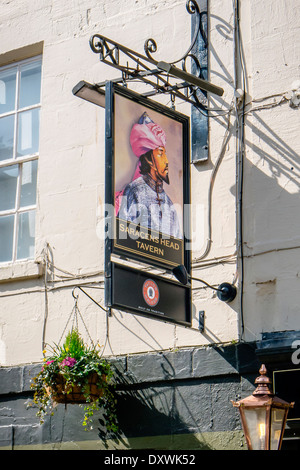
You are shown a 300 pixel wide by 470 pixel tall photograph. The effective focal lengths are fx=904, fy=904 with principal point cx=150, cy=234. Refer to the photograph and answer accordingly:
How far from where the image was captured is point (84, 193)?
29.9 feet

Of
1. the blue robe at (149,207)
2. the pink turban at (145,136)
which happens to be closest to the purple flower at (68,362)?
the blue robe at (149,207)

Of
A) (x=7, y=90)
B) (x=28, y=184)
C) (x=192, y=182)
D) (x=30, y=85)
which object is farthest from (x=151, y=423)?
(x=7, y=90)

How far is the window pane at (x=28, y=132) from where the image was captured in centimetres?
981

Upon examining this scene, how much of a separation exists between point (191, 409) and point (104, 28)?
4.20 meters

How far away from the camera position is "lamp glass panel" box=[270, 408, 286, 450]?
20.8 ft

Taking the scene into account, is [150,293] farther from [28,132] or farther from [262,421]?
[28,132]

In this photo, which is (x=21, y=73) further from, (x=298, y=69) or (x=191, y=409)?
(x=191, y=409)

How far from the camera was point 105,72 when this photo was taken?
9.41m

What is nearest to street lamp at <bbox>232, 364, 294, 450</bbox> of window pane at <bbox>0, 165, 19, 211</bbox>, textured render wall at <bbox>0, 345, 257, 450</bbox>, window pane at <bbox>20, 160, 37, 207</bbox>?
textured render wall at <bbox>0, 345, 257, 450</bbox>

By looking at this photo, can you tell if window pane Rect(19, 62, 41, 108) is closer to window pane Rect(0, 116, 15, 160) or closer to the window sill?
window pane Rect(0, 116, 15, 160)

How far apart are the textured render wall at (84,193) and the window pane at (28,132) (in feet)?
0.70

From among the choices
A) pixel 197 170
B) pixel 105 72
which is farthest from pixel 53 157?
pixel 197 170

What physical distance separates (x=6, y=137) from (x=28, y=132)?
0.30 meters

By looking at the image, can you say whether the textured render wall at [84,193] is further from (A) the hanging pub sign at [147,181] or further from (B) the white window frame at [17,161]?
(A) the hanging pub sign at [147,181]
